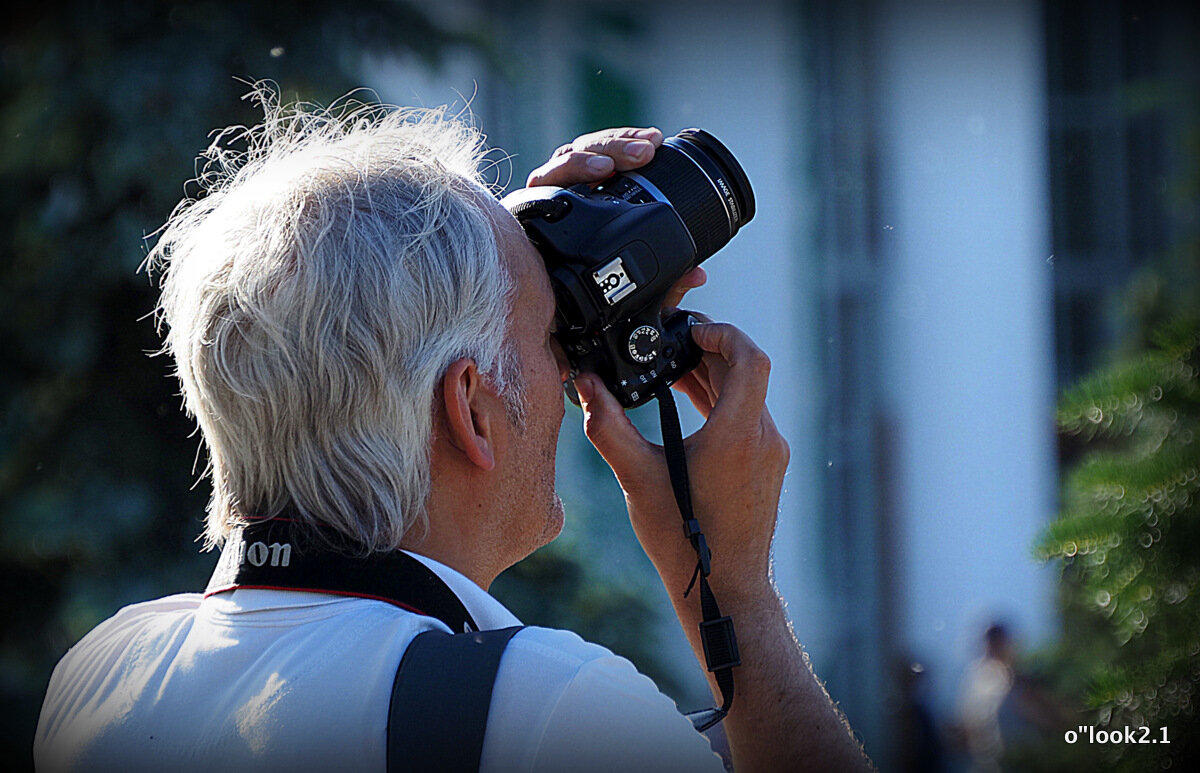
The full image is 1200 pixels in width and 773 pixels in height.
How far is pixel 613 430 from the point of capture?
1364 millimetres

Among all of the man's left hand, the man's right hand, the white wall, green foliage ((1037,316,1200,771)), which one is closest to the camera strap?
the man's right hand

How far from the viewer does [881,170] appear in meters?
4.00

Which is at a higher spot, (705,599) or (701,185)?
(701,185)

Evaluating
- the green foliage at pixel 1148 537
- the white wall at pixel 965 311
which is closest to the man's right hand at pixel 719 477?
the green foliage at pixel 1148 537

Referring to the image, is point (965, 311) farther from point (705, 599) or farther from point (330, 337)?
point (330, 337)

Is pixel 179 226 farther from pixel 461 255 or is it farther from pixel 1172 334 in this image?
pixel 1172 334

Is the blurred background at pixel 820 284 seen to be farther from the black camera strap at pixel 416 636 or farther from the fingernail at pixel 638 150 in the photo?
the black camera strap at pixel 416 636

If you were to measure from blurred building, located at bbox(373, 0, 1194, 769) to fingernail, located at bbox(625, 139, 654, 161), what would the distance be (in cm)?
212

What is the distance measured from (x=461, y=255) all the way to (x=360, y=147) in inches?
7.4

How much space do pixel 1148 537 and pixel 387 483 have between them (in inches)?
50.9

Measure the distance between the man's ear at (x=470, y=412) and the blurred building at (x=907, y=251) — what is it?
8.22 feet

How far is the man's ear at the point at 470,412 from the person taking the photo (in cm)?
110

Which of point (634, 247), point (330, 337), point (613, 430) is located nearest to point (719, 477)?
point (613, 430)

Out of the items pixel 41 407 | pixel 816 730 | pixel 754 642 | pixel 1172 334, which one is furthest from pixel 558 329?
pixel 41 407
